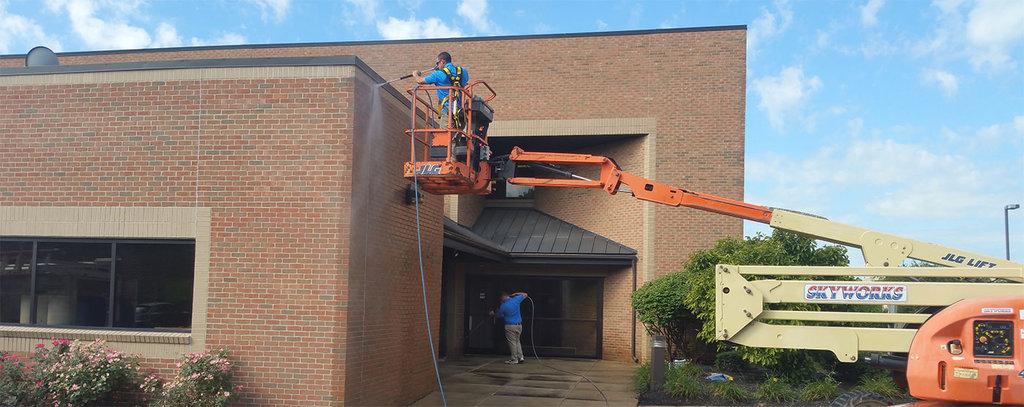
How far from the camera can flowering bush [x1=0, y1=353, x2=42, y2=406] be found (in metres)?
8.56

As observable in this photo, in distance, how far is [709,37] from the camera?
18000mm

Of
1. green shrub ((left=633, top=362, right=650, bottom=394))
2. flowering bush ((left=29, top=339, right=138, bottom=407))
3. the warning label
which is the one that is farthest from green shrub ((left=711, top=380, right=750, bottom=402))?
flowering bush ((left=29, top=339, right=138, bottom=407))

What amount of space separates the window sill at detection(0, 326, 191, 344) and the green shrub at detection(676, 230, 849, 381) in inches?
340

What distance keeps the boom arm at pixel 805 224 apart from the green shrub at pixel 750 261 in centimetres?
368

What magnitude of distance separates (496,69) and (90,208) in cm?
1115

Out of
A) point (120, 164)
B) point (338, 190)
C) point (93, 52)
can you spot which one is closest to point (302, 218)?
point (338, 190)

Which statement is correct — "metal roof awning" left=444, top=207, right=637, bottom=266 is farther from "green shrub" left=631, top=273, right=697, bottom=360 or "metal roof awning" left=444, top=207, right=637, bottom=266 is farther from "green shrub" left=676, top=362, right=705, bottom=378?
"green shrub" left=676, top=362, right=705, bottom=378

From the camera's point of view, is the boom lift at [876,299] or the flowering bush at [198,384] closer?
the boom lift at [876,299]

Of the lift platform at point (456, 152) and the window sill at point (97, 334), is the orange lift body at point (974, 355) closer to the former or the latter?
the lift platform at point (456, 152)

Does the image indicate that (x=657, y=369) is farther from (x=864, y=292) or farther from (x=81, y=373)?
(x=81, y=373)

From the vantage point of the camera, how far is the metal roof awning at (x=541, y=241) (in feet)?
60.0

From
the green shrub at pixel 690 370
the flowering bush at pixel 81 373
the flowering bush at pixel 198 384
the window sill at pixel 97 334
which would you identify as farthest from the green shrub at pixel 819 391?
the flowering bush at pixel 81 373

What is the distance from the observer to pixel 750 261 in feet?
45.1

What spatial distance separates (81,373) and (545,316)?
12199 mm
